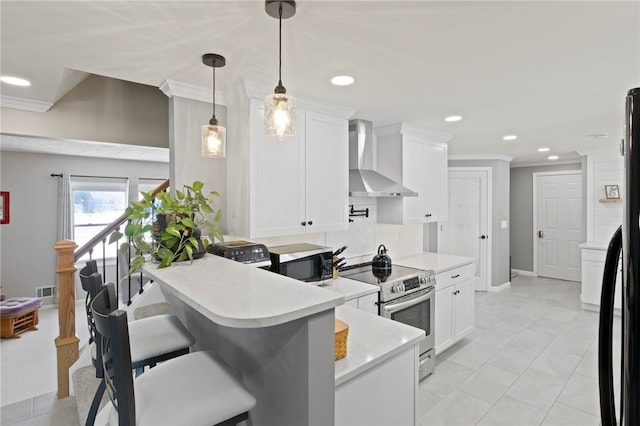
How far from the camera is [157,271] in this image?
1.56 metres

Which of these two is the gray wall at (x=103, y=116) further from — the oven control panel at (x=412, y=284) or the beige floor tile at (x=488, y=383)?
the beige floor tile at (x=488, y=383)

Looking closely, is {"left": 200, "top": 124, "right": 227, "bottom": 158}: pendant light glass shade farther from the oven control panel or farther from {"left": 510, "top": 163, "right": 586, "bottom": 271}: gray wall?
{"left": 510, "top": 163, "right": 586, "bottom": 271}: gray wall

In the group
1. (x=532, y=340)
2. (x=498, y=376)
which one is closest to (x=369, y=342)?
(x=498, y=376)

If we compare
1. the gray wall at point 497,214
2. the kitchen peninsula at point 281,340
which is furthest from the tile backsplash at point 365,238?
the gray wall at point 497,214

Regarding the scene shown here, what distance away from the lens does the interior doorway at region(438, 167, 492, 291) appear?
5883 millimetres

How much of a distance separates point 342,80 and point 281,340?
5.61ft

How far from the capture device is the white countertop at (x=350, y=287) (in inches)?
99.5

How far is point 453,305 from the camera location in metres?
3.56

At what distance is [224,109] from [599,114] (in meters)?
3.36

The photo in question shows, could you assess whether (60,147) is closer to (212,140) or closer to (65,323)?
(65,323)

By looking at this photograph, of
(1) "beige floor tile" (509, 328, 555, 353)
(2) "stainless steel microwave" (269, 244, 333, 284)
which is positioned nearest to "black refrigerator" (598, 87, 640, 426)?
(2) "stainless steel microwave" (269, 244, 333, 284)

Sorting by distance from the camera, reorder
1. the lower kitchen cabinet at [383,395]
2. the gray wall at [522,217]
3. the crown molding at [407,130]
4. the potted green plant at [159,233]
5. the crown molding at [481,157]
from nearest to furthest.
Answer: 1. the lower kitchen cabinet at [383,395]
2. the potted green plant at [159,233]
3. the crown molding at [407,130]
4. the crown molding at [481,157]
5. the gray wall at [522,217]

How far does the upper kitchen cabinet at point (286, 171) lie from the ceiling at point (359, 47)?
21 cm

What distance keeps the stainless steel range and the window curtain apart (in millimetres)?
5064
